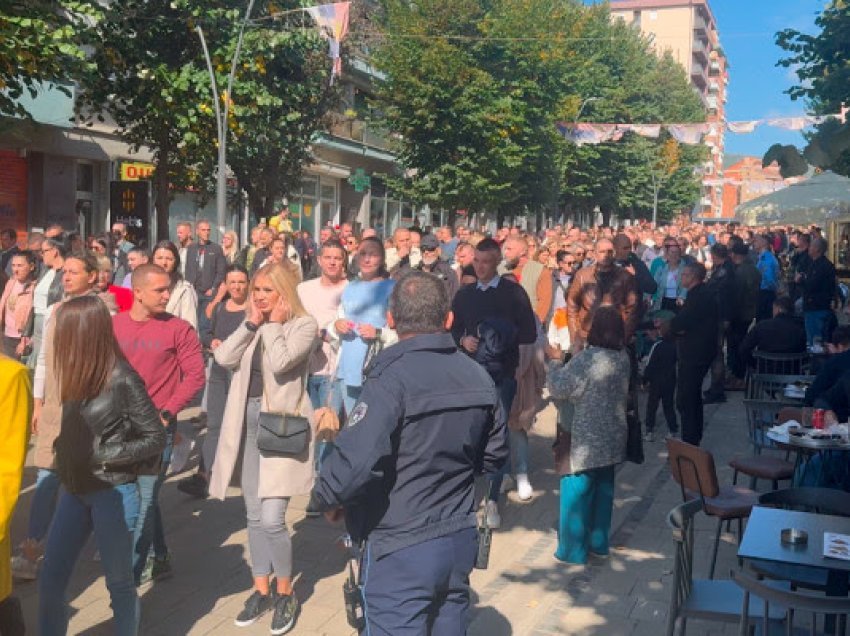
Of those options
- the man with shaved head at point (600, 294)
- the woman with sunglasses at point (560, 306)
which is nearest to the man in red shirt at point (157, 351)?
the man with shaved head at point (600, 294)

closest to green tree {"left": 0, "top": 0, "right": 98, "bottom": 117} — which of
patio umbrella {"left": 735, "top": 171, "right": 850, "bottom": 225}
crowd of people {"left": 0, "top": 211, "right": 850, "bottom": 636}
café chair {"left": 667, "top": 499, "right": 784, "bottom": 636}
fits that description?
crowd of people {"left": 0, "top": 211, "right": 850, "bottom": 636}

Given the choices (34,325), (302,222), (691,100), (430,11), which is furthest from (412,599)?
(691,100)

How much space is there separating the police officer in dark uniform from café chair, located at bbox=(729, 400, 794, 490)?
386cm

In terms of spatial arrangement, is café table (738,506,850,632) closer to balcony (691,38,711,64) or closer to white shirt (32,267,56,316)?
white shirt (32,267,56,316)

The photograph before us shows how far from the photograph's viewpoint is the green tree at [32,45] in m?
9.73

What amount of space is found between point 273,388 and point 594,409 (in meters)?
1.97

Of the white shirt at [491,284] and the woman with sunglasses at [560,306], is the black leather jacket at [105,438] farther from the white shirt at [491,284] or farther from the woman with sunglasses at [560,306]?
the woman with sunglasses at [560,306]

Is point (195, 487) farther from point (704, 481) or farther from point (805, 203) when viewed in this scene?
point (805, 203)

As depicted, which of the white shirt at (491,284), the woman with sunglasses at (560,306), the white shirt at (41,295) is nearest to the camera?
the white shirt at (491,284)

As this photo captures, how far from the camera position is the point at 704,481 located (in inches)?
206

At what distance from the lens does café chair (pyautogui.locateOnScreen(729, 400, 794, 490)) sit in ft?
21.8

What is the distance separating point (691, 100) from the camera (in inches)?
2302

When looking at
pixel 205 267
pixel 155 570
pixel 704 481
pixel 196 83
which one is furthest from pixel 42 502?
pixel 196 83

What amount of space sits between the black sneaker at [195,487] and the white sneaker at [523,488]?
2361mm
